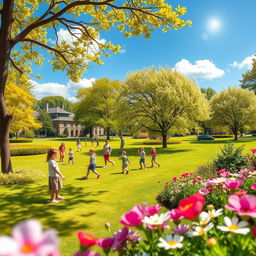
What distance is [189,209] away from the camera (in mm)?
1423

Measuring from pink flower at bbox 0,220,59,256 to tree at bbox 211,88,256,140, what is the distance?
42.1 metres

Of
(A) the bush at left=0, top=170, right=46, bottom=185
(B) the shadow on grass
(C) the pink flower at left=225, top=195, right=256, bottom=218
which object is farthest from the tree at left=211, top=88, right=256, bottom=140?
(C) the pink flower at left=225, top=195, right=256, bottom=218

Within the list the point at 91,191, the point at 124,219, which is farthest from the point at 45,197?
the point at 124,219

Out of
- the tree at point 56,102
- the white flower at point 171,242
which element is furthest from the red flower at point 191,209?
the tree at point 56,102

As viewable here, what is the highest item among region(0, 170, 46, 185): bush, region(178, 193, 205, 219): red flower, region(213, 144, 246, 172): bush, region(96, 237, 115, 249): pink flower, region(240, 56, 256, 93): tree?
region(240, 56, 256, 93): tree

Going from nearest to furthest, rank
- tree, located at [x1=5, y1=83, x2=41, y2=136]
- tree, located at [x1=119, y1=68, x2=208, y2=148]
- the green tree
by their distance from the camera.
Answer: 1. tree, located at [x1=119, y1=68, x2=208, y2=148]
2. tree, located at [x1=5, y1=83, x2=41, y2=136]
3. the green tree

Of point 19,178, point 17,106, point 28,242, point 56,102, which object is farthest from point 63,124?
point 28,242

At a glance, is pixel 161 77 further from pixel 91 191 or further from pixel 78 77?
pixel 91 191

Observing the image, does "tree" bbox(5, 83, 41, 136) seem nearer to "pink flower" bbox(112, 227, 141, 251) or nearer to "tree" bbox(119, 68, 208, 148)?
"tree" bbox(119, 68, 208, 148)

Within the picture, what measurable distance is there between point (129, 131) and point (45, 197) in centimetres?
2013

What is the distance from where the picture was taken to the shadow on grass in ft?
21.4

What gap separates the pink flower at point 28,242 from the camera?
78 centimetres

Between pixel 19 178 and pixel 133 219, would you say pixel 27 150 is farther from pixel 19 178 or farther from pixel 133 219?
pixel 133 219

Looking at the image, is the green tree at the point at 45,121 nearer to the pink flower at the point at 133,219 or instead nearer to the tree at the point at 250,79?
the tree at the point at 250,79
